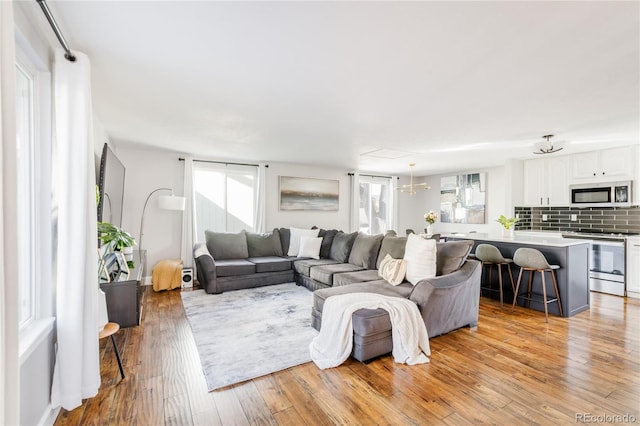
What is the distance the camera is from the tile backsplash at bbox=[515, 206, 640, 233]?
16.6 ft

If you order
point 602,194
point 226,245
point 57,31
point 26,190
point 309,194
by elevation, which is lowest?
point 226,245

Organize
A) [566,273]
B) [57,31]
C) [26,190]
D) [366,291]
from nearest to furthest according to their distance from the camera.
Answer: [57,31] < [26,190] < [366,291] < [566,273]

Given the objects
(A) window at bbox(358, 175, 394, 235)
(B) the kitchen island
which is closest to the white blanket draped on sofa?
(B) the kitchen island

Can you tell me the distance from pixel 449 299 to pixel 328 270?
1845mm

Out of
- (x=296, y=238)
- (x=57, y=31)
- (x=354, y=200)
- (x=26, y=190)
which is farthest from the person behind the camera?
(x=354, y=200)

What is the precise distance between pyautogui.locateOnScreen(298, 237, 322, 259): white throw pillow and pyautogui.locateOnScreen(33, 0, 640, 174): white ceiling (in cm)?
216

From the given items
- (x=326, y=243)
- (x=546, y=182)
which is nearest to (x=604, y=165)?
(x=546, y=182)

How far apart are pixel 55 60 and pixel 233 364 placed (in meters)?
2.48

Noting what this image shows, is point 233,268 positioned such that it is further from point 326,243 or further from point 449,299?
point 449,299

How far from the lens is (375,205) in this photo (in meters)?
8.05

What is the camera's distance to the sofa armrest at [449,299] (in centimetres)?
285

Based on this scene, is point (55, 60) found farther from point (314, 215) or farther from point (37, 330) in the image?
point (314, 215)

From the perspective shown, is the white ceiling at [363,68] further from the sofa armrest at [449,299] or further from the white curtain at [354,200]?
the white curtain at [354,200]

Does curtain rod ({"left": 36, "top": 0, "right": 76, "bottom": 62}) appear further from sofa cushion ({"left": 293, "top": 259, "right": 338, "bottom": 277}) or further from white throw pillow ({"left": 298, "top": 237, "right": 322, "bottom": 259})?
white throw pillow ({"left": 298, "top": 237, "right": 322, "bottom": 259})
